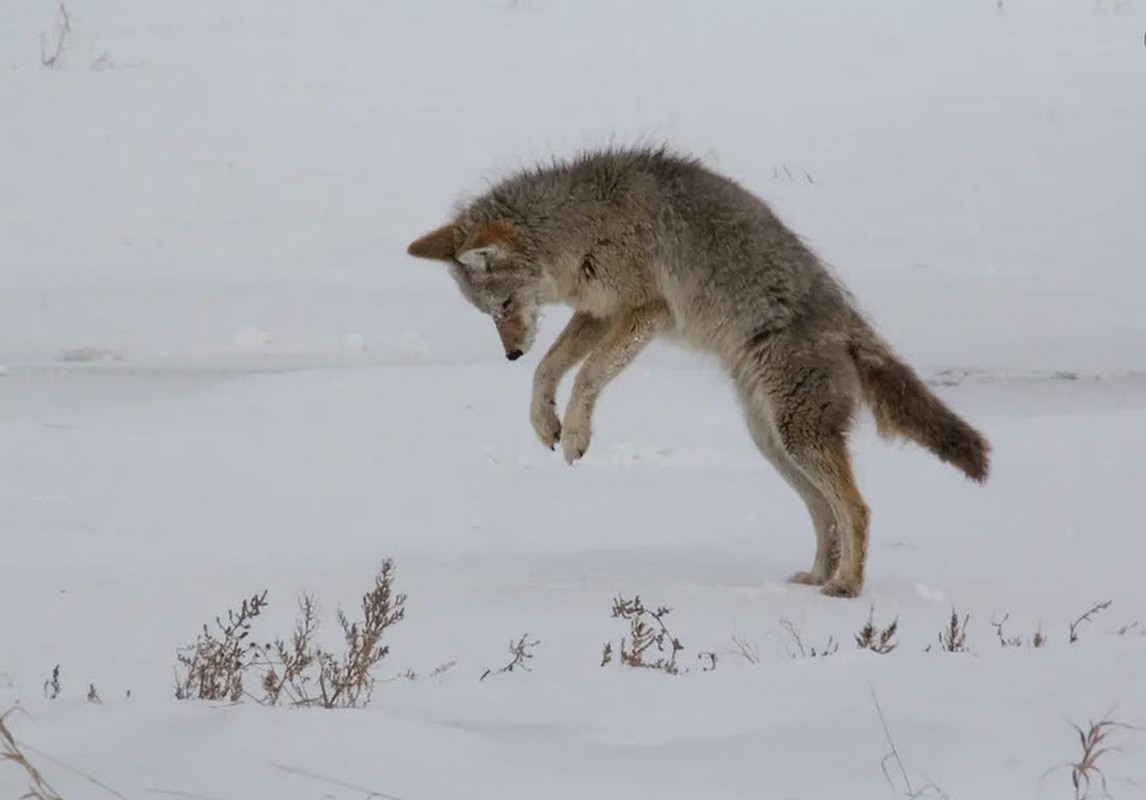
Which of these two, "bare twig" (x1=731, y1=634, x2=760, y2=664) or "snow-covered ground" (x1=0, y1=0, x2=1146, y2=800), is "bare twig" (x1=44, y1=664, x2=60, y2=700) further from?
"bare twig" (x1=731, y1=634, x2=760, y2=664)

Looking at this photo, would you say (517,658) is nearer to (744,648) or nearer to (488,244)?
(744,648)

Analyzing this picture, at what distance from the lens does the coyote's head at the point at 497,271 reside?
29.0 feet

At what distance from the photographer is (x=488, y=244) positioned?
881 centimetres

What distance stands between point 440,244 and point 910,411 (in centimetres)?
220

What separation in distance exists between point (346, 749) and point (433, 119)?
46.1 ft

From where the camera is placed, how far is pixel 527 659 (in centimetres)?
662

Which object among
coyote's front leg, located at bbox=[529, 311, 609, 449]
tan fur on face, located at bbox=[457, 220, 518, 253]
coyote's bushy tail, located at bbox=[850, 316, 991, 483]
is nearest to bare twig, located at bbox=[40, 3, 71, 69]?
tan fur on face, located at bbox=[457, 220, 518, 253]

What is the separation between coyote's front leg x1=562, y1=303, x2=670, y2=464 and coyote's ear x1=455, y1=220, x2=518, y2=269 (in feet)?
1.88

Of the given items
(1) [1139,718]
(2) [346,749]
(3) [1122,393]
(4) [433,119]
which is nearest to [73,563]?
(2) [346,749]

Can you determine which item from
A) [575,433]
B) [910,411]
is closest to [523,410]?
[575,433]

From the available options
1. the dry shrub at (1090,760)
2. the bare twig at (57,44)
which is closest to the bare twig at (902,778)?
the dry shrub at (1090,760)

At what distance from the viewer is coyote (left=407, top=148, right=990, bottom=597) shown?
806 centimetres

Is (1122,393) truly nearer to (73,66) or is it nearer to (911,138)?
(911,138)

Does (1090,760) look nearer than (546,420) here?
Yes
